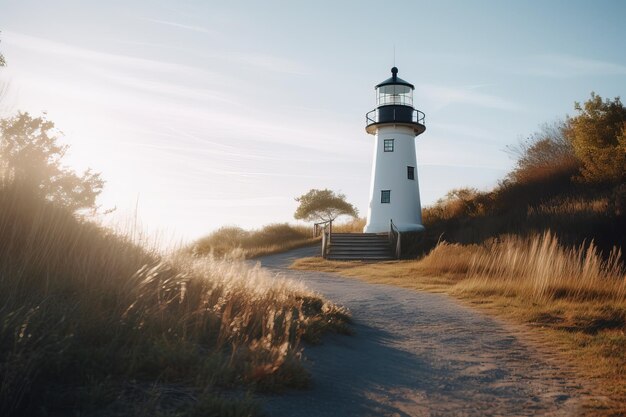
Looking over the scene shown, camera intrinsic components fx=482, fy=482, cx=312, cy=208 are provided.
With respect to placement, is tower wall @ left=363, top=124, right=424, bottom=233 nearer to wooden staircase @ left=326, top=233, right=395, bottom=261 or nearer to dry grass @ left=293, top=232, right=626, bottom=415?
wooden staircase @ left=326, top=233, right=395, bottom=261

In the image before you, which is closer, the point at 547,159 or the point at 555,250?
the point at 555,250

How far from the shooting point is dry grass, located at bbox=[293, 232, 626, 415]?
6.52m

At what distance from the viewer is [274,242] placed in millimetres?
34438

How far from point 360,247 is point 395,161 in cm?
710

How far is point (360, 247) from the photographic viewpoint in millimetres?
27375

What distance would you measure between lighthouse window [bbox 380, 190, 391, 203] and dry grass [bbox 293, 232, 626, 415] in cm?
1329

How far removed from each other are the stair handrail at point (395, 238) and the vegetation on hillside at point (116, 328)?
1784cm

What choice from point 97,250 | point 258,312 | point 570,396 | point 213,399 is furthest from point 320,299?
point 213,399

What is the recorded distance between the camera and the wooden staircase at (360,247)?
84.9 feet

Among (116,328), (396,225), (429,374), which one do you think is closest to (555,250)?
(429,374)

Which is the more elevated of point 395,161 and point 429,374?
point 395,161

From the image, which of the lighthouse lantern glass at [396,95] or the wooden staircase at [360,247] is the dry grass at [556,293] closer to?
the wooden staircase at [360,247]

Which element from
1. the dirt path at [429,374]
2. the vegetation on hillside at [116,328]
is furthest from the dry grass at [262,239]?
the vegetation on hillside at [116,328]

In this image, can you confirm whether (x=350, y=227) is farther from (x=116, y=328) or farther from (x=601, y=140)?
(x=116, y=328)
